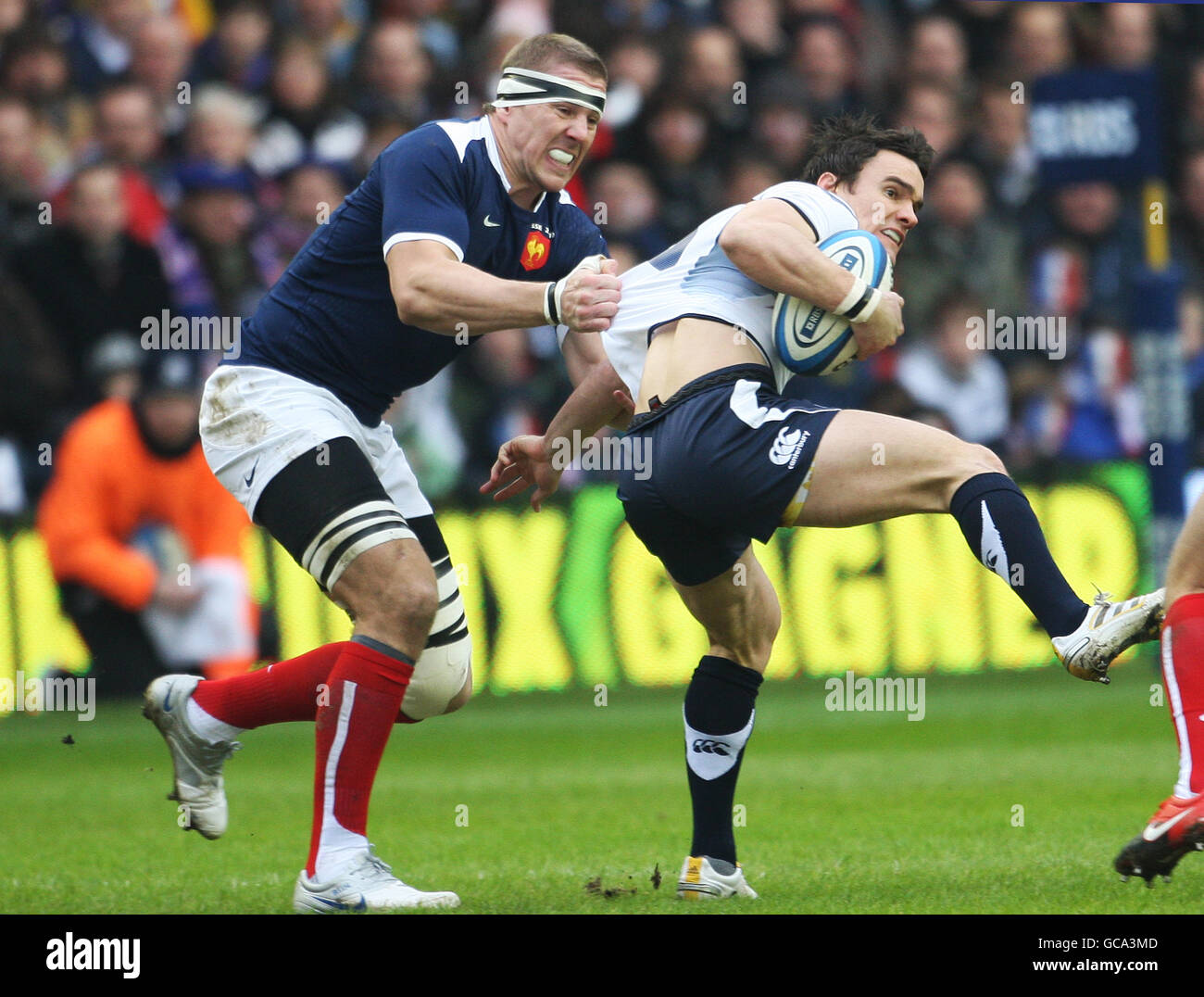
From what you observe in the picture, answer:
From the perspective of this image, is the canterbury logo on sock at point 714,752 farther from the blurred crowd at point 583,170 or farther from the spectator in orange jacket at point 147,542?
the blurred crowd at point 583,170

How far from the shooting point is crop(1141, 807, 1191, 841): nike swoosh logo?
4469mm

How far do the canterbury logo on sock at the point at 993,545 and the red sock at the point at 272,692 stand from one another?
213cm

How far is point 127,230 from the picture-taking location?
10836mm

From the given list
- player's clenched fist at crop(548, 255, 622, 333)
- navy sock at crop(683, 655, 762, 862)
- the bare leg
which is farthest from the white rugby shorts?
the bare leg

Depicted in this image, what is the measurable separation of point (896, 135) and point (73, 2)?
8.10 m

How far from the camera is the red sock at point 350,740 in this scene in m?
4.98

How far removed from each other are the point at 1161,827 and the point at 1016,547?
79cm

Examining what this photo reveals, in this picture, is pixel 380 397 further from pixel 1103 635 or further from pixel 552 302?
pixel 1103 635

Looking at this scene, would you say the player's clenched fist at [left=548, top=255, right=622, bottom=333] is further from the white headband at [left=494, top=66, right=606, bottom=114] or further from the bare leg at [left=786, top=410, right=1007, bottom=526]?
the white headband at [left=494, top=66, right=606, bottom=114]

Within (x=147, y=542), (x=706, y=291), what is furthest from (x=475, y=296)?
(x=147, y=542)

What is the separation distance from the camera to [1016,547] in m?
4.57

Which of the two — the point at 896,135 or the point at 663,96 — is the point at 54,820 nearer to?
the point at 896,135

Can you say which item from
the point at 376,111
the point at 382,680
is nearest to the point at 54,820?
the point at 382,680

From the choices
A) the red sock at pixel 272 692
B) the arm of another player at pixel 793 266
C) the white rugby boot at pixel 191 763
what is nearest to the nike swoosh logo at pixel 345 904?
the red sock at pixel 272 692
